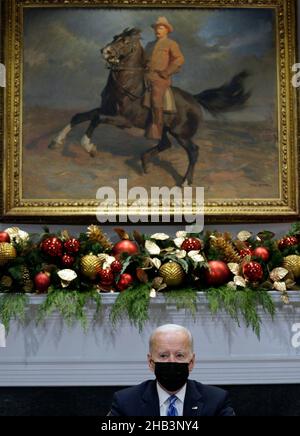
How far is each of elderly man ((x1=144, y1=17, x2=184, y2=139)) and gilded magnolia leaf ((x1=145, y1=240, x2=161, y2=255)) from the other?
4.58 ft

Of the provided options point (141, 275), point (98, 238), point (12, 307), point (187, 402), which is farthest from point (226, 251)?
point (187, 402)

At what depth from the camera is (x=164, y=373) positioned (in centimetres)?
245

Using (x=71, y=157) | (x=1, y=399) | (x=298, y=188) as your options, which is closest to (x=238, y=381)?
(x=1, y=399)

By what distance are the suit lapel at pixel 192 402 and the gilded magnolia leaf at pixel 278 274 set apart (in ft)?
5.47

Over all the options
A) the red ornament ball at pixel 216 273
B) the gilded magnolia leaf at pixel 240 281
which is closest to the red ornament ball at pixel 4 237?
the red ornament ball at pixel 216 273

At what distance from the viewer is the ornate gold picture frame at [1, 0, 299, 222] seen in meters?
5.21

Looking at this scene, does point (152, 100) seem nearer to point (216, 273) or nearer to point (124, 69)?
point (124, 69)

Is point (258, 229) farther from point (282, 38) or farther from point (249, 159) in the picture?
point (282, 38)

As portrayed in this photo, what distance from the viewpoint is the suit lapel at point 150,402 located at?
2424 mm

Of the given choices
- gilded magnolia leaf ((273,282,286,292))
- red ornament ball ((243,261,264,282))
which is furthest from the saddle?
gilded magnolia leaf ((273,282,286,292))

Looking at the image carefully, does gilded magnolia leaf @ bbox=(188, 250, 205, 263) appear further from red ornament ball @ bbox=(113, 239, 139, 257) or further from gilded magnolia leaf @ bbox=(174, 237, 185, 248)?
red ornament ball @ bbox=(113, 239, 139, 257)

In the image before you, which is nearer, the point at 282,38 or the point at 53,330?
the point at 53,330

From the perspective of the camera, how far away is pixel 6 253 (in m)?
4.02
